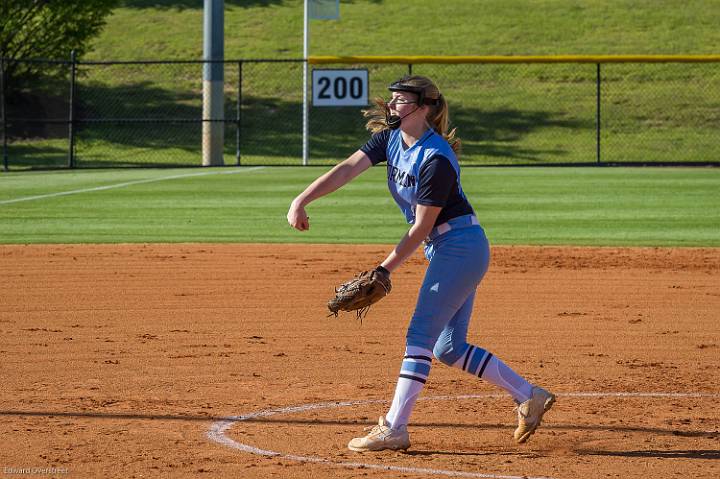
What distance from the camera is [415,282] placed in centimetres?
1171

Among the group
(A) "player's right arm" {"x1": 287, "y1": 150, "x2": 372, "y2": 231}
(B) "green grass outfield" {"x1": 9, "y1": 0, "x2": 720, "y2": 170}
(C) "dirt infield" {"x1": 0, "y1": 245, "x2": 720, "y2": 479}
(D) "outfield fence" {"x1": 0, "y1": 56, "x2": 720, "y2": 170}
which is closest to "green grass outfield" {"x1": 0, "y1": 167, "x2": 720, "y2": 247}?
(C) "dirt infield" {"x1": 0, "y1": 245, "x2": 720, "y2": 479}

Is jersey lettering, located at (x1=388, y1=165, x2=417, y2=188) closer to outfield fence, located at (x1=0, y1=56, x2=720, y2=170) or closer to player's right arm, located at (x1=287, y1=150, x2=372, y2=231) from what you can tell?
player's right arm, located at (x1=287, y1=150, x2=372, y2=231)

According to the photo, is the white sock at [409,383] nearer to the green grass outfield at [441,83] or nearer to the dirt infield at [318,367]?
the dirt infield at [318,367]

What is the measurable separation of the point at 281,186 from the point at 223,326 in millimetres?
11839

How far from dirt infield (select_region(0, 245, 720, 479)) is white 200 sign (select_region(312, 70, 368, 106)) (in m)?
12.5

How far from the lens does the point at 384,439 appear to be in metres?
5.80

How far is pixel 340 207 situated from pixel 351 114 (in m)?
18.6

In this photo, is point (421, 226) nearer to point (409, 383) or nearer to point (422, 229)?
point (422, 229)

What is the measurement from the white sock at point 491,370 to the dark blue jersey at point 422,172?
29.5 inches

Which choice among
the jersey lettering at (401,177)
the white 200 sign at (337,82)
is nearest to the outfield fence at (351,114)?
the white 200 sign at (337,82)

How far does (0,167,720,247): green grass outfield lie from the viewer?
15.3 meters

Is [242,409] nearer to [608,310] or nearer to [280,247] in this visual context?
[608,310]

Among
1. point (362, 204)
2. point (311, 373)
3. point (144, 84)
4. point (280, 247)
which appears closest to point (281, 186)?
point (362, 204)

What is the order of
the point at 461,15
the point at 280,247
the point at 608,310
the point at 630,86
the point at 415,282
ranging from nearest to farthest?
the point at 608,310, the point at 415,282, the point at 280,247, the point at 630,86, the point at 461,15
